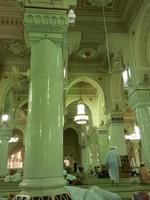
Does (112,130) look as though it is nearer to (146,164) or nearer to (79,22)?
(146,164)

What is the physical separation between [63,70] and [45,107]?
1.10 metres

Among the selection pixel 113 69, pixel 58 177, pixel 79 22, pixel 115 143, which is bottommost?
pixel 58 177

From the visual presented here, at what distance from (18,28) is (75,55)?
3.20 m

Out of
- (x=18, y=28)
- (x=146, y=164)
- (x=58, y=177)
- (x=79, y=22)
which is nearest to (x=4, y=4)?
(x=18, y=28)

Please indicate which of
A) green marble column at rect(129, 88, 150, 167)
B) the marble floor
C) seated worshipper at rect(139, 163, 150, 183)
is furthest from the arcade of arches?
the marble floor

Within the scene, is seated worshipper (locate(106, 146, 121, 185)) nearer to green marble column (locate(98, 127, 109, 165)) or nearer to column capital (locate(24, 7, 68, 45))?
green marble column (locate(98, 127, 109, 165))

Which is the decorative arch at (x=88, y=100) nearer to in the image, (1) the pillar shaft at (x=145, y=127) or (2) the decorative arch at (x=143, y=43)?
(2) the decorative arch at (x=143, y=43)

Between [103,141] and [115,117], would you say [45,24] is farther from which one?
[103,141]

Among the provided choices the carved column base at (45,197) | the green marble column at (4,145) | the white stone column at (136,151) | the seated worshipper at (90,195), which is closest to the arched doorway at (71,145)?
the white stone column at (136,151)

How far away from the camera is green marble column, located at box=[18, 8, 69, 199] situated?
246cm

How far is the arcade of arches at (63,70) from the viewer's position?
2.71 metres

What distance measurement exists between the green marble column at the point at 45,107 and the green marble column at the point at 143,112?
169 inches

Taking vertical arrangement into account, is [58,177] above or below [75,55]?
below

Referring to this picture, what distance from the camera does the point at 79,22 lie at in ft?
24.5
